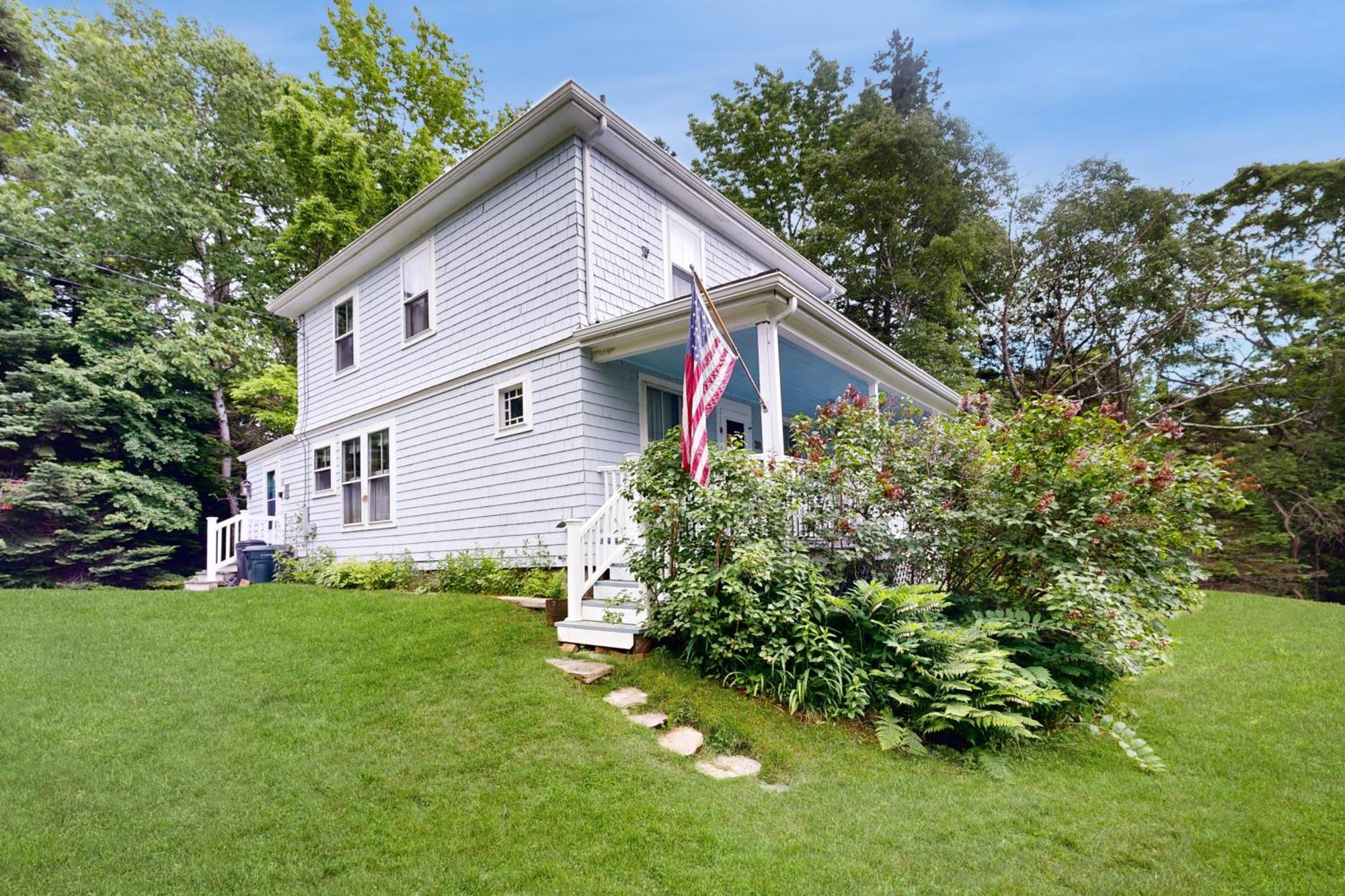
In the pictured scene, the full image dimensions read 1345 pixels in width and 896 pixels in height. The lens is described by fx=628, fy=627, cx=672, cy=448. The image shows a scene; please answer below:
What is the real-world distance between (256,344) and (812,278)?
14.7m

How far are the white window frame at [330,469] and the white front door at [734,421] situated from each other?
22.4 feet

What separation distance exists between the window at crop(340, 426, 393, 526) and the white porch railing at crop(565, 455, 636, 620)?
5430 mm

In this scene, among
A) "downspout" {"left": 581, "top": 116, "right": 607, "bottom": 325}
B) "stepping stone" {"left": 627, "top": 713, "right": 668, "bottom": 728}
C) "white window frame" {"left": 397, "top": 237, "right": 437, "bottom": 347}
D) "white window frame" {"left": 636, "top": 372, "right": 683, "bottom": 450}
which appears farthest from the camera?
"white window frame" {"left": 397, "top": 237, "right": 437, "bottom": 347}

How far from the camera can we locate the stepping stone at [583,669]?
14.8 feet

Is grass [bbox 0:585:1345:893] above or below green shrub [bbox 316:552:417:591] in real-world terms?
below

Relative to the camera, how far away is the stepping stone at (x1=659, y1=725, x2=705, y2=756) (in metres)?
3.65

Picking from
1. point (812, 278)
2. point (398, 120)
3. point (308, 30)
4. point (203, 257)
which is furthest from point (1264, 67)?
point (203, 257)

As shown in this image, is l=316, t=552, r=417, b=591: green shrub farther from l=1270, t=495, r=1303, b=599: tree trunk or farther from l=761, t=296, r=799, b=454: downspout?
l=1270, t=495, r=1303, b=599: tree trunk

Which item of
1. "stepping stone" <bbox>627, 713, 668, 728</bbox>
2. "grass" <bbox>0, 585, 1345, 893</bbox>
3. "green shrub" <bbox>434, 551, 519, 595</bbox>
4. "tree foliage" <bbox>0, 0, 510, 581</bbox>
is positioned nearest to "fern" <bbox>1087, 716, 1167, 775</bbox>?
"grass" <bbox>0, 585, 1345, 893</bbox>

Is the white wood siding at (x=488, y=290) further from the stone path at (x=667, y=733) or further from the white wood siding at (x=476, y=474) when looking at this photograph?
the stone path at (x=667, y=733)

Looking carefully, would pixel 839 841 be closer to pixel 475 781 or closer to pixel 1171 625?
pixel 475 781

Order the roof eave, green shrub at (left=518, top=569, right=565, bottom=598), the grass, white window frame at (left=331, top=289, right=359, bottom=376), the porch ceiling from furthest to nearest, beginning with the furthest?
white window frame at (left=331, top=289, right=359, bottom=376) < the porch ceiling < the roof eave < green shrub at (left=518, top=569, right=565, bottom=598) < the grass

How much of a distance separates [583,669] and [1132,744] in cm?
357

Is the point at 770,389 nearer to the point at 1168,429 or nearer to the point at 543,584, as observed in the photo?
the point at 1168,429
